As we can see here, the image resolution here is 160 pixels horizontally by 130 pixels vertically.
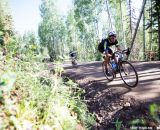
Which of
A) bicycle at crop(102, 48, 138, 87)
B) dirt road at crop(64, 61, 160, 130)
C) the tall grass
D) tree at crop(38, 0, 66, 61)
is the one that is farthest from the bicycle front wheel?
tree at crop(38, 0, 66, 61)

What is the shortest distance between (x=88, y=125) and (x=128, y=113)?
1.03 meters

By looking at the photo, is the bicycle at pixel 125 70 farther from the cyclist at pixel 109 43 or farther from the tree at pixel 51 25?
the tree at pixel 51 25

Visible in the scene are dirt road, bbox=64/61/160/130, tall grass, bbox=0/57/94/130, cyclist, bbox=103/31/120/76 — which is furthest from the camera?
cyclist, bbox=103/31/120/76

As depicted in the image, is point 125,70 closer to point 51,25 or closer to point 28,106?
point 28,106

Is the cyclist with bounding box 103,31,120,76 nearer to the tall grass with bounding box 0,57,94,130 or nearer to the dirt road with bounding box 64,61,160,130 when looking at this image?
the dirt road with bounding box 64,61,160,130

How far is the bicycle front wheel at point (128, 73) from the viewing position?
8.53 metres

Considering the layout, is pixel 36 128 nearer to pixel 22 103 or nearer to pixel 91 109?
pixel 22 103

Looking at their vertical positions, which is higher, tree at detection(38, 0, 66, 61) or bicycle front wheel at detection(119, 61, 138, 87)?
tree at detection(38, 0, 66, 61)

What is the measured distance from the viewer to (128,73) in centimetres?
872

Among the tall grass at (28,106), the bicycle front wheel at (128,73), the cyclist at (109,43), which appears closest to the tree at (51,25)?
the cyclist at (109,43)

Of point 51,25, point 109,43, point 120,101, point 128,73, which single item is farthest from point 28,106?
point 51,25

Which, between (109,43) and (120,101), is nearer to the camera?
(120,101)

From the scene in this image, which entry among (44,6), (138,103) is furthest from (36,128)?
(44,6)

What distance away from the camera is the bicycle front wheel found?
853 cm
